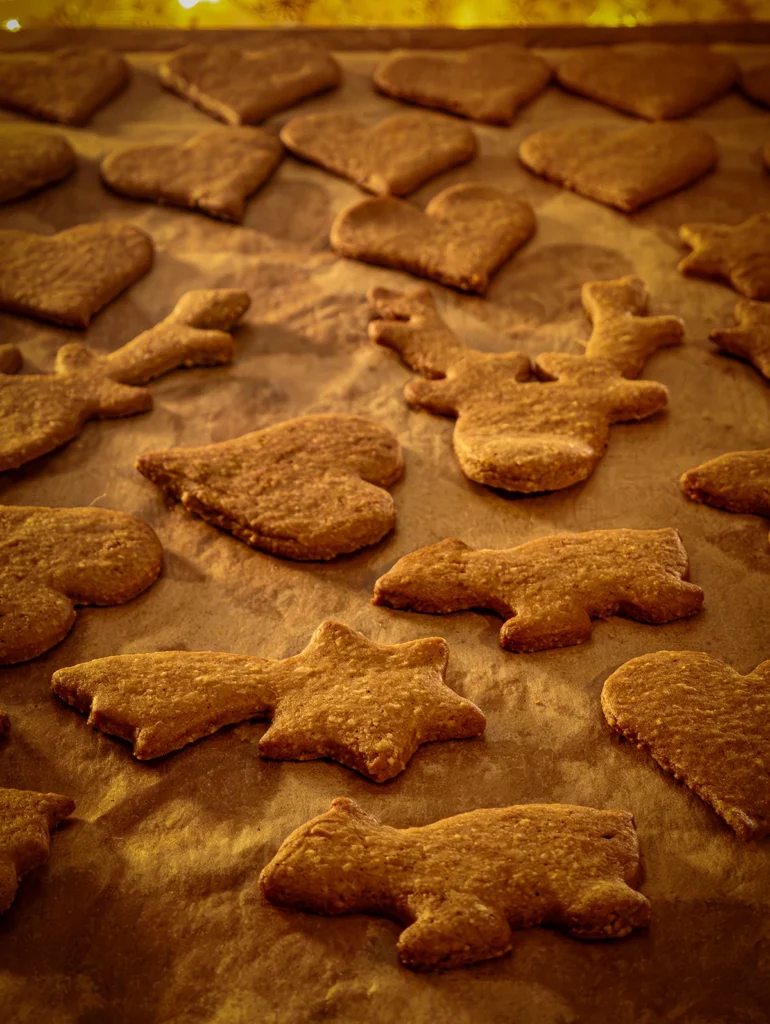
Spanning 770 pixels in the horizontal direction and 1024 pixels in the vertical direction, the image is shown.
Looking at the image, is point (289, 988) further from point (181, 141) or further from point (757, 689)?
point (181, 141)

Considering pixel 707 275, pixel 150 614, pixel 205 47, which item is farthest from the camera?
pixel 205 47

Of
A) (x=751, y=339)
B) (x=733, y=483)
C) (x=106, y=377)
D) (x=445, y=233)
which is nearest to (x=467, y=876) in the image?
(x=733, y=483)

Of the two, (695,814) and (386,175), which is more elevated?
(386,175)

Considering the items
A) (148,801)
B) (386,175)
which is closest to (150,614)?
(148,801)

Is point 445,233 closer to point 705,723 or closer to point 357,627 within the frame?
point 357,627

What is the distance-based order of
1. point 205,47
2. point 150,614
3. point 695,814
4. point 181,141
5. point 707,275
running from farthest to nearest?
point 205,47, point 181,141, point 707,275, point 150,614, point 695,814

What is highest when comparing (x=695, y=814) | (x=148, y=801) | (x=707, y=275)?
(x=707, y=275)

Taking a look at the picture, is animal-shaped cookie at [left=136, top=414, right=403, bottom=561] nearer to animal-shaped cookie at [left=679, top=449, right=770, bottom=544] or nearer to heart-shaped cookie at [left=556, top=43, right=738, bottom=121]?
animal-shaped cookie at [left=679, top=449, right=770, bottom=544]
